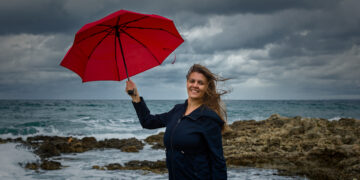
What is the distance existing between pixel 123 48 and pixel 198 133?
1507mm

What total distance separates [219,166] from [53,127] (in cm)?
2093

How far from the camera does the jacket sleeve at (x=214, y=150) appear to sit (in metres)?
2.62

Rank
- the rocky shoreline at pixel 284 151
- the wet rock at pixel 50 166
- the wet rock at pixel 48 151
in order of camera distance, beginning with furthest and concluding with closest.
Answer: the wet rock at pixel 48 151 < the wet rock at pixel 50 166 < the rocky shoreline at pixel 284 151

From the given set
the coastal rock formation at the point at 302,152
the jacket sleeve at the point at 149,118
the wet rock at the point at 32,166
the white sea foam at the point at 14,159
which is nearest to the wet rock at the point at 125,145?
the coastal rock formation at the point at 302,152

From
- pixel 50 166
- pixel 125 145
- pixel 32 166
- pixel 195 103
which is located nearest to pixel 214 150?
pixel 195 103

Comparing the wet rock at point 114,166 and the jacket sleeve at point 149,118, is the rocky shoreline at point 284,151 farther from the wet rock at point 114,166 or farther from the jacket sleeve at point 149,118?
the jacket sleeve at point 149,118

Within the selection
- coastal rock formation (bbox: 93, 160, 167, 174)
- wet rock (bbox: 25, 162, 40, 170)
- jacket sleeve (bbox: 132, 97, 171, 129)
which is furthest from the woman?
wet rock (bbox: 25, 162, 40, 170)

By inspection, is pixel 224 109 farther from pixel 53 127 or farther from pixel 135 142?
pixel 53 127

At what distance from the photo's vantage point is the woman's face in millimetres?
2945

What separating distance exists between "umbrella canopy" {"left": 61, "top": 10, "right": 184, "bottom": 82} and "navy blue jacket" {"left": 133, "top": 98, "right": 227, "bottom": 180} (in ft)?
3.43

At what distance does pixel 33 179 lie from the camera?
772 cm

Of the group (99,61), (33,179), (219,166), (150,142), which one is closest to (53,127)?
(150,142)

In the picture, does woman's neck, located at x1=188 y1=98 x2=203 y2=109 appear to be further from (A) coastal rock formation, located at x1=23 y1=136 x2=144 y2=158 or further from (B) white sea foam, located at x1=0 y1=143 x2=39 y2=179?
(A) coastal rock formation, located at x1=23 y1=136 x2=144 y2=158

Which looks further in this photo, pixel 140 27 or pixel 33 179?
pixel 33 179
